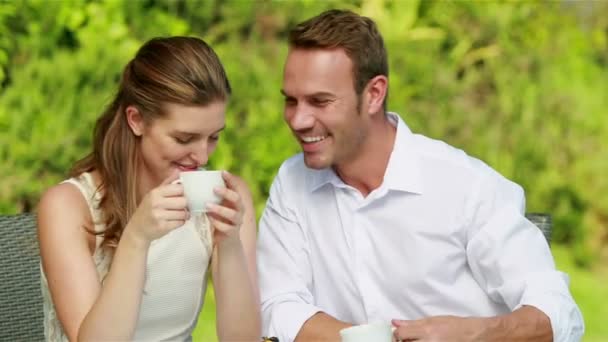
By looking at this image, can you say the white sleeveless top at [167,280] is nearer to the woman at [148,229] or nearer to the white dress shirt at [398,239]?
the woman at [148,229]

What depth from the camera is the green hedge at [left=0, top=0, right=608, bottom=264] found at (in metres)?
6.22

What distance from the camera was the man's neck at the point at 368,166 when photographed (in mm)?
3778

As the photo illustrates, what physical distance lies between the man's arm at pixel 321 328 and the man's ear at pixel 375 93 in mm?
735

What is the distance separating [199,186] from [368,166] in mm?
906

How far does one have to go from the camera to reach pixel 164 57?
3.41m

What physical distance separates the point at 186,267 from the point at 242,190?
29 cm

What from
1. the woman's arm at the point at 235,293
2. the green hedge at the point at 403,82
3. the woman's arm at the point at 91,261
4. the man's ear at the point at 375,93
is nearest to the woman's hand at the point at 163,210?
the woman's arm at the point at 91,261

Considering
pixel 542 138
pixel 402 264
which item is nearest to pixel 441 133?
pixel 542 138

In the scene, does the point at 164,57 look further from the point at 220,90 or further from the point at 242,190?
the point at 242,190

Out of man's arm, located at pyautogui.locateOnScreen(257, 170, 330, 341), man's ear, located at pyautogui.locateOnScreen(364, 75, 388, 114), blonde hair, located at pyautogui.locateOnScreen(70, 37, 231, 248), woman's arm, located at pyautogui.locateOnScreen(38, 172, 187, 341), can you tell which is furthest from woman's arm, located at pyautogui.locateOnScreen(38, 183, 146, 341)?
man's ear, located at pyautogui.locateOnScreen(364, 75, 388, 114)

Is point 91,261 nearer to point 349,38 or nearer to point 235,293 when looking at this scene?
point 235,293

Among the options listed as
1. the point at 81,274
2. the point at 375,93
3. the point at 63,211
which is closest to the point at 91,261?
the point at 81,274

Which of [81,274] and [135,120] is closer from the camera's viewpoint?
[81,274]

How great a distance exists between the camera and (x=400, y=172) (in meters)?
3.71
